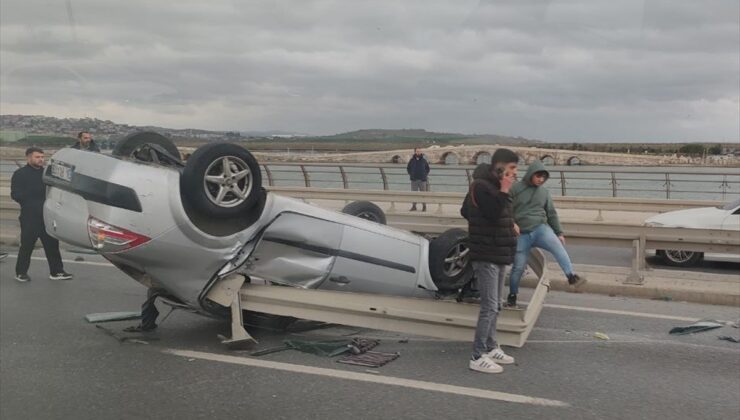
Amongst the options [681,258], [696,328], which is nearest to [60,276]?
[696,328]

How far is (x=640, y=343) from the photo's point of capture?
5785 mm

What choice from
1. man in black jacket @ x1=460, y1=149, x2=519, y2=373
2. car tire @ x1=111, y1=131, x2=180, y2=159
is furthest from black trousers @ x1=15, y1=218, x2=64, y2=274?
man in black jacket @ x1=460, y1=149, x2=519, y2=373

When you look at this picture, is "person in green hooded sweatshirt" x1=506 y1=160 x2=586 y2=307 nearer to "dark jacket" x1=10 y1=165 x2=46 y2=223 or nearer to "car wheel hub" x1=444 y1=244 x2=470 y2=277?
"car wheel hub" x1=444 y1=244 x2=470 y2=277

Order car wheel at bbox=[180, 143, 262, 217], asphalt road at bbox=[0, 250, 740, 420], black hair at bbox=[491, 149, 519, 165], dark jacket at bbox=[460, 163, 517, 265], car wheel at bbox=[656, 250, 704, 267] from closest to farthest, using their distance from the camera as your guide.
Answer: asphalt road at bbox=[0, 250, 740, 420] < car wheel at bbox=[180, 143, 262, 217] < dark jacket at bbox=[460, 163, 517, 265] < black hair at bbox=[491, 149, 519, 165] < car wheel at bbox=[656, 250, 704, 267]

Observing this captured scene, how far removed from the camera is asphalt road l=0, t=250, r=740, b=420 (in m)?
4.30

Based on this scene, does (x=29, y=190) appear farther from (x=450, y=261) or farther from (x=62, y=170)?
(x=450, y=261)

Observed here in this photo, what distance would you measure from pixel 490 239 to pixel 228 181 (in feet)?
6.52

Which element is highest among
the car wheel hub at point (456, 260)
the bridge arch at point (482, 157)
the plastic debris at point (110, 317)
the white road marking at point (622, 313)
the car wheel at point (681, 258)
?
the bridge arch at point (482, 157)

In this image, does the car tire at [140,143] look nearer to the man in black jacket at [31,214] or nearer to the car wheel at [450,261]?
the car wheel at [450,261]

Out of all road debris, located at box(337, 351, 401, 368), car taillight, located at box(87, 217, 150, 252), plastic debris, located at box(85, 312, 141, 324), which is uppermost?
car taillight, located at box(87, 217, 150, 252)

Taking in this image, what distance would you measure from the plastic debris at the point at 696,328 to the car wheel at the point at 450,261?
1979mm

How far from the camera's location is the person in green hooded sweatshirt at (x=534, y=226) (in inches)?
277

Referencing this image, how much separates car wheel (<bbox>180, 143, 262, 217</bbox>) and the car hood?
26.9 ft

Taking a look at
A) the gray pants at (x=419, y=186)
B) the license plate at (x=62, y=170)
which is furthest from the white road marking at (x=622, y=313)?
the gray pants at (x=419, y=186)
